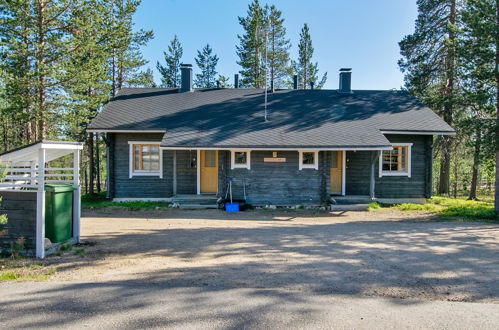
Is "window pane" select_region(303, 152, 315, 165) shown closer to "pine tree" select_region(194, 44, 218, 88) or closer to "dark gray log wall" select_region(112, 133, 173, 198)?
"dark gray log wall" select_region(112, 133, 173, 198)

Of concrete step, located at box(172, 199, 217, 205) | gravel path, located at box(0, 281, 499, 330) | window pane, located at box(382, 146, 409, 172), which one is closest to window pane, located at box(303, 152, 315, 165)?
window pane, located at box(382, 146, 409, 172)

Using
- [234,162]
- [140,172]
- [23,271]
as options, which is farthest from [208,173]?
[23,271]

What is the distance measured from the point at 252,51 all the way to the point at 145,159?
1793cm

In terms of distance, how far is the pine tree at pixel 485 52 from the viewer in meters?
11.3

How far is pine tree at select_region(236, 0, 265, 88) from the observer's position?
28.3 m

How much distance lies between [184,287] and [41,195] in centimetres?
332

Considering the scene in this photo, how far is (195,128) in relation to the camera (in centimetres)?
1423

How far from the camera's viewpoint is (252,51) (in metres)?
29.1

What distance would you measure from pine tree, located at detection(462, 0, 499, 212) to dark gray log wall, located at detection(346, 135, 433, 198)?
312cm

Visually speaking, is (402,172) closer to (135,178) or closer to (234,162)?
(234,162)

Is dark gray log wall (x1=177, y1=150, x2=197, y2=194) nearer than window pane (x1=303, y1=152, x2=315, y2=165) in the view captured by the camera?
No

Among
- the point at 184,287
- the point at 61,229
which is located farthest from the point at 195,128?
the point at 184,287

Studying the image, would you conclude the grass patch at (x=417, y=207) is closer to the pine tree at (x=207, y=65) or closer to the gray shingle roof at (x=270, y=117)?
the gray shingle roof at (x=270, y=117)

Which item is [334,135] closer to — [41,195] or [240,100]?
[240,100]
